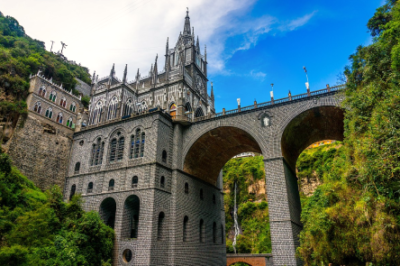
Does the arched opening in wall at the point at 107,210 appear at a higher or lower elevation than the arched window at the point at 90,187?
lower

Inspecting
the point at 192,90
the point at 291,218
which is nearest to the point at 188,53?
the point at 192,90

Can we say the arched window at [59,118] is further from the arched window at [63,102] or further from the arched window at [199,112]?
the arched window at [199,112]

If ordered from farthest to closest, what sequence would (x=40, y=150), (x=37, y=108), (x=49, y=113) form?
1. (x=49, y=113)
2. (x=37, y=108)
3. (x=40, y=150)

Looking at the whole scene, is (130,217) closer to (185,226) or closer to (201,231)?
(185,226)

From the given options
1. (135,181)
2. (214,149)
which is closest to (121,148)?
(135,181)

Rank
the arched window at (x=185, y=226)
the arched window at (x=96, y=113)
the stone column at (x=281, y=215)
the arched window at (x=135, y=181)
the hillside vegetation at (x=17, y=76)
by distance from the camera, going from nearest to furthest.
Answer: the stone column at (x=281, y=215) < the arched window at (x=135, y=181) < the arched window at (x=185, y=226) < the hillside vegetation at (x=17, y=76) < the arched window at (x=96, y=113)

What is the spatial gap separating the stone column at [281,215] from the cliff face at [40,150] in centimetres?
2093

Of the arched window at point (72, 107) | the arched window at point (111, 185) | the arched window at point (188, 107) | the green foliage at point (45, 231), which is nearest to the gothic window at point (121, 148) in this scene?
the arched window at point (111, 185)

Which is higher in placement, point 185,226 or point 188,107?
point 188,107

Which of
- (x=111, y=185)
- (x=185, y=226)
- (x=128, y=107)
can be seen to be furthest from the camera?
(x=128, y=107)

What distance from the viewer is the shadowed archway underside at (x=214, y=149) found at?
25.2 meters

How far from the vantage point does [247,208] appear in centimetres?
4644

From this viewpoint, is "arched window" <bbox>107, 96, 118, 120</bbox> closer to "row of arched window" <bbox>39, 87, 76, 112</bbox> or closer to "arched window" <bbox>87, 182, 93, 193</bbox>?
"row of arched window" <bbox>39, 87, 76, 112</bbox>

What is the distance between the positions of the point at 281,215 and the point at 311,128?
8.75 meters
